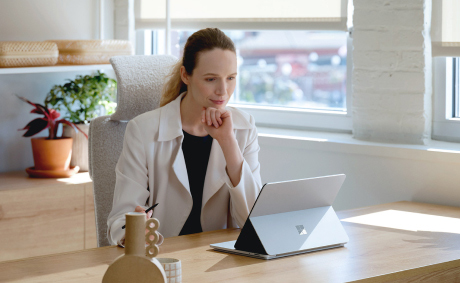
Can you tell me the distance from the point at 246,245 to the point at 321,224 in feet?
0.73

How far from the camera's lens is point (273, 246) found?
1547mm

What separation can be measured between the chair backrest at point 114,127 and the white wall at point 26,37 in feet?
3.71

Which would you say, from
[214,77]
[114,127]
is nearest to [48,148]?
[114,127]

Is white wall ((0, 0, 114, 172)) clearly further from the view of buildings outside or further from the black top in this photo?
the black top

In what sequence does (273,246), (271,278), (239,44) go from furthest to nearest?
(239,44)
(273,246)
(271,278)

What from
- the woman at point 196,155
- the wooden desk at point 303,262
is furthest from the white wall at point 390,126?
the woman at point 196,155

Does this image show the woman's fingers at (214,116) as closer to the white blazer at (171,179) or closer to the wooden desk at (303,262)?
the white blazer at (171,179)

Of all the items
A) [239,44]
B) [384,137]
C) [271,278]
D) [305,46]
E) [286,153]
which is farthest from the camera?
[239,44]

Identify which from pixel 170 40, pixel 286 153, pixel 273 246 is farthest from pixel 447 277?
pixel 170 40

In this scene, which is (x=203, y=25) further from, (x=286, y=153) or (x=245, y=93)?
(x=286, y=153)

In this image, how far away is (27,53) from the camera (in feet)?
9.24

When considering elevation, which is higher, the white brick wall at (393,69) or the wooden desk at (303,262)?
the white brick wall at (393,69)

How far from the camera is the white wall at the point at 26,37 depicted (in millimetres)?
3100

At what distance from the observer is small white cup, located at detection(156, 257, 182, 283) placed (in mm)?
1249
